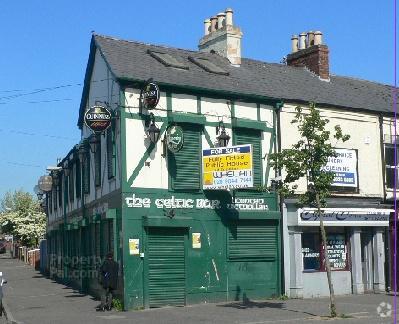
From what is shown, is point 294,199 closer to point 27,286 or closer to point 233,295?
point 233,295

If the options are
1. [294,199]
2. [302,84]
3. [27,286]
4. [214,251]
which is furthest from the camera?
[27,286]

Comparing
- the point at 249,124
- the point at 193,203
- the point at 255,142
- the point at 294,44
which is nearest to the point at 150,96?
the point at 193,203

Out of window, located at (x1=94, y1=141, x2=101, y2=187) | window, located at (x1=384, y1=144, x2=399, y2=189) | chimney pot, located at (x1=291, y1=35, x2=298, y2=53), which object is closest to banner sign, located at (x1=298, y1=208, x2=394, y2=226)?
window, located at (x1=384, y1=144, x2=399, y2=189)

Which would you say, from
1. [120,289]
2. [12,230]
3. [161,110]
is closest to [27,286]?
[120,289]

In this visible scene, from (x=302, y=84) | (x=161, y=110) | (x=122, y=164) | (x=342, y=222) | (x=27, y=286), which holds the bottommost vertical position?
(x=27, y=286)

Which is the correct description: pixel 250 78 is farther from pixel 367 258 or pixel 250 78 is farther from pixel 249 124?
pixel 367 258

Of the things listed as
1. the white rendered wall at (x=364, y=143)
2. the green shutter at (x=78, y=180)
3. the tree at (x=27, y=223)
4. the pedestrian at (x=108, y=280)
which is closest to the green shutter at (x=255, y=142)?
the white rendered wall at (x=364, y=143)

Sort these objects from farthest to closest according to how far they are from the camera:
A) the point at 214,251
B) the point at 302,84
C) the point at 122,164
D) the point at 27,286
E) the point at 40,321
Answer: the point at 27,286, the point at 302,84, the point at 214,251, the point at 122,164, the point at 40,321

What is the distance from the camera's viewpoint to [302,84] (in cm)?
2417

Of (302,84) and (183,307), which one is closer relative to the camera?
(183,307)

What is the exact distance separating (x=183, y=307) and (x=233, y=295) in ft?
6.57

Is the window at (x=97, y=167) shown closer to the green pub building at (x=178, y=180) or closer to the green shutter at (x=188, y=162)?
the green pub building at (x=178, y=180)

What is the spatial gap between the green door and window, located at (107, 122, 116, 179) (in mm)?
2381

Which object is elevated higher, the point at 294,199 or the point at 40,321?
the point at 294,199
